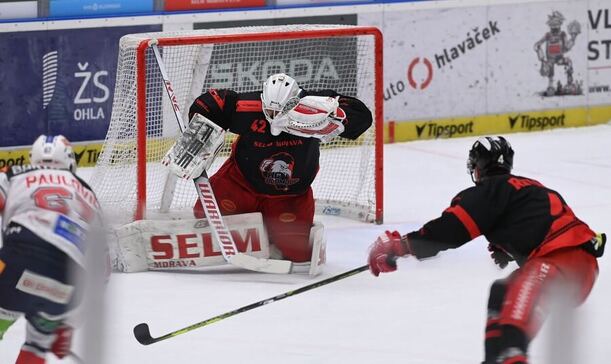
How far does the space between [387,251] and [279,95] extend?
1859mm

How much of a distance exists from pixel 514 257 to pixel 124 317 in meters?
1.86

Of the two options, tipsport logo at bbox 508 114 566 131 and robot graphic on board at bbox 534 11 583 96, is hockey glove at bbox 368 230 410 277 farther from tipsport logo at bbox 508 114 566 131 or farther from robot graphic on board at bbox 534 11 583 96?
robot graphic on board at bbox 534 11 583 96

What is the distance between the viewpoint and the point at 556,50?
1030cm

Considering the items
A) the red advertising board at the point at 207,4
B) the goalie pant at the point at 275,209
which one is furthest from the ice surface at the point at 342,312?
the red advertising board at the point at 207,4

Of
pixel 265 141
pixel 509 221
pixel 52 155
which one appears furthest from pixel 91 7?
pixel 509 221

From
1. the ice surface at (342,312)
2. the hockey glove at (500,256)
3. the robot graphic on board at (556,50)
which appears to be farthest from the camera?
the robot graphic on board at (556,50)

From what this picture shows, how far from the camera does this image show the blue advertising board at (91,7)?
8.74 metres

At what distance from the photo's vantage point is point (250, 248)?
646cm

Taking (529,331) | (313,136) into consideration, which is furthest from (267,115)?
(529,331)

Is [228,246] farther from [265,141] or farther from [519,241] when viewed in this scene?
[519,241]

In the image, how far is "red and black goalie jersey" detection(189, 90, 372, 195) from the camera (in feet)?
21.3

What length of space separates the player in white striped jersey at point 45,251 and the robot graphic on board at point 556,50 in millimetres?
6546

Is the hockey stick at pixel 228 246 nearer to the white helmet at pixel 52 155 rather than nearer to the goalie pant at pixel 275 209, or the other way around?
the goalie pant at pixel 275 209

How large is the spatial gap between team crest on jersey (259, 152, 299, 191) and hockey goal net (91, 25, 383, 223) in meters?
0.67
